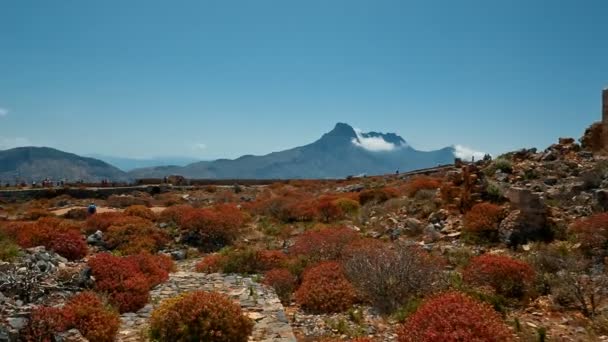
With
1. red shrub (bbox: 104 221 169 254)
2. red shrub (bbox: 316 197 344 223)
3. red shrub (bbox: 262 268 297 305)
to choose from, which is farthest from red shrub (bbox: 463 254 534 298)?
red shrub (bbox: 316 197 344 223)

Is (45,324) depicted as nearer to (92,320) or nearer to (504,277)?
(92,320)

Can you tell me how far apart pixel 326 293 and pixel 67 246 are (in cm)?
986

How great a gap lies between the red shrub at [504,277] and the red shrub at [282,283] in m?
4.44

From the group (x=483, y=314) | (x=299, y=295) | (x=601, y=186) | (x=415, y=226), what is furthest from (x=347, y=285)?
(x=601, y=186)

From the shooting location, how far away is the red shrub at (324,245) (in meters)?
13.8

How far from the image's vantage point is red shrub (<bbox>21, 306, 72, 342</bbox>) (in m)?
6.76

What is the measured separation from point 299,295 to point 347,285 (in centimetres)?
121

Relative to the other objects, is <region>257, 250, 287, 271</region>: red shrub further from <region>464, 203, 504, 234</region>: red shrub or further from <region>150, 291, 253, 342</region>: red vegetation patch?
<region>464, 203, 504, 234</region>: red shrub

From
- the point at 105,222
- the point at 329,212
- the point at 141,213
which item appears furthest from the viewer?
the point at 141,213

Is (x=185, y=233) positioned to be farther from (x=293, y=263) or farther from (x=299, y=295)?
(x=299, y=295)

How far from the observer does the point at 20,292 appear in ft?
29.2

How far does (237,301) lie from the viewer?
973 centimetres

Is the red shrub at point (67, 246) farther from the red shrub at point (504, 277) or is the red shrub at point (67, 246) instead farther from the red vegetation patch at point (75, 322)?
the red shrub at point (504, 277)

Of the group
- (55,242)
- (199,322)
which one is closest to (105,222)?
(55,242)
